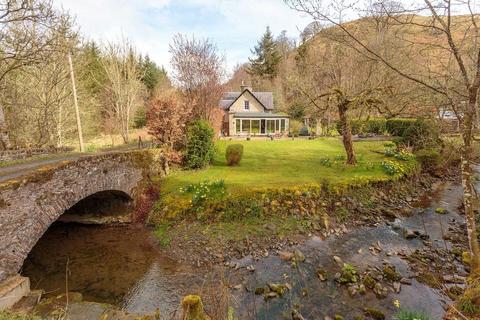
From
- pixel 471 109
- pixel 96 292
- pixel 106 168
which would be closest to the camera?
pixel 471 109

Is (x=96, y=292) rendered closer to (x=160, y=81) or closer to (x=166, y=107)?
(x=166, y=107)

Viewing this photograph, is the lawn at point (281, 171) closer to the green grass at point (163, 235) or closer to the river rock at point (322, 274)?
the green grass at point (163, 235)

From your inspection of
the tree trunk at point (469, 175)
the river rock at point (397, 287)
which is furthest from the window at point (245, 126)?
the tree trunk at point (469, 175)

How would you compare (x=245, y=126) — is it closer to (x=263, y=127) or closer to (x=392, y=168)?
(x=263, y=127)

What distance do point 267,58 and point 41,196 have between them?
54.7m

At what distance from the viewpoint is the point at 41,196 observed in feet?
27.3

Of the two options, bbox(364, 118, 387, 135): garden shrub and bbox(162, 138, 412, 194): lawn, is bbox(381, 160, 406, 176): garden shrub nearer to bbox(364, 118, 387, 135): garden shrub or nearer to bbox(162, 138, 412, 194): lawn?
bbox(162, 138, 412, 194): lawn

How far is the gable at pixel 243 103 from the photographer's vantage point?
37.1 m

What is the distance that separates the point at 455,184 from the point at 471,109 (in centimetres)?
1563

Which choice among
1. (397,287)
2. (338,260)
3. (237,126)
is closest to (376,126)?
(237,126)

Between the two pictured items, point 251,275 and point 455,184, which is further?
point 455,184

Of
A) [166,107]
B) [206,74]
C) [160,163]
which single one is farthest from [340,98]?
[160,163]

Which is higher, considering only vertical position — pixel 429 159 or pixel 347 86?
pixel 347 86

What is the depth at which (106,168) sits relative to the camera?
458 inches
